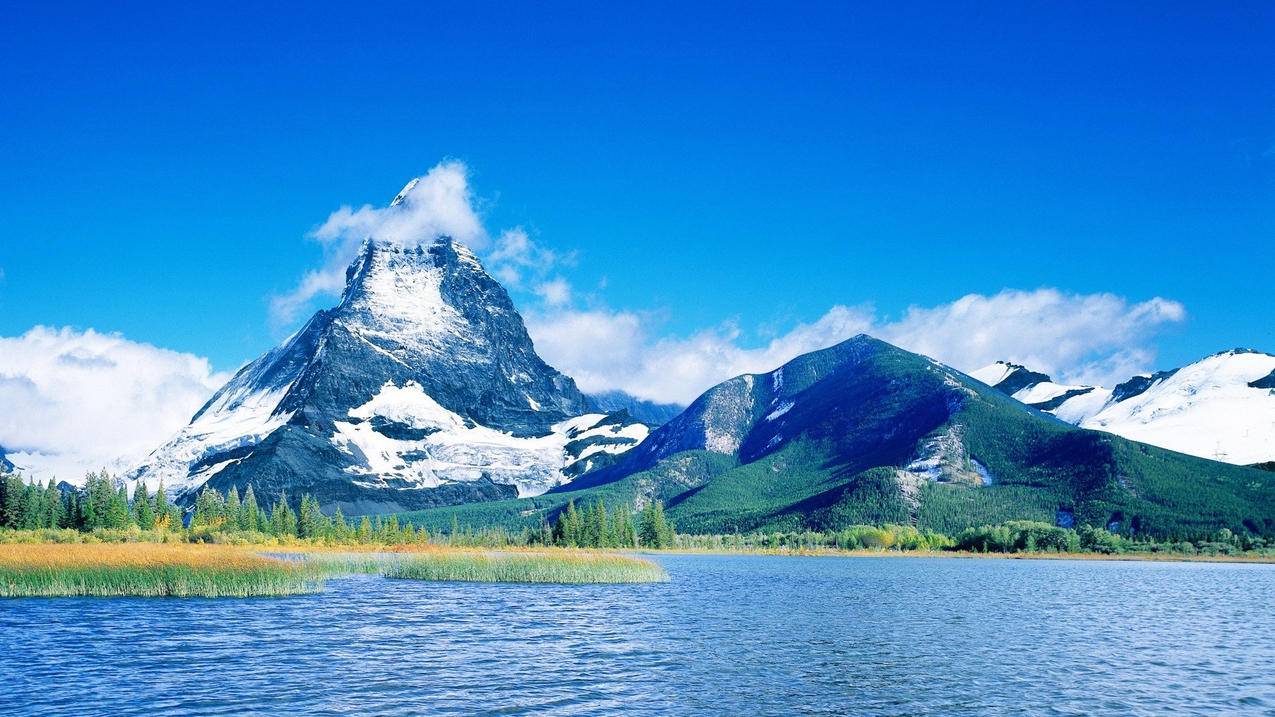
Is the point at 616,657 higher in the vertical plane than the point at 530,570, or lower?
lower

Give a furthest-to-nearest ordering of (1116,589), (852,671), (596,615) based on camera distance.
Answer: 1. (1116,589)
2. (596,615)
3. (852,671)

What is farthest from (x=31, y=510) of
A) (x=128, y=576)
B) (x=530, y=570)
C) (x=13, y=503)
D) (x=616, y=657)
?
(x=616, y=657)

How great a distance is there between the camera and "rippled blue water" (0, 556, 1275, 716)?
4253cm

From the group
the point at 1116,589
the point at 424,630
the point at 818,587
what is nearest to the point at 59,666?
the point at 424,630

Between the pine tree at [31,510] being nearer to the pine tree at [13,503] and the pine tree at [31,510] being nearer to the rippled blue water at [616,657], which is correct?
the pine tree at [13,503]

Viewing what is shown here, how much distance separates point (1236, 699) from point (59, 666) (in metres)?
53.8

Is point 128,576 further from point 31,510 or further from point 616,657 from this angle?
point 31,510

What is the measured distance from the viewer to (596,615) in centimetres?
7775

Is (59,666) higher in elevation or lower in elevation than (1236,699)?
higher

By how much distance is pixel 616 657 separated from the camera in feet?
182

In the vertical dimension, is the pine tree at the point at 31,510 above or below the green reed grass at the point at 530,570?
above

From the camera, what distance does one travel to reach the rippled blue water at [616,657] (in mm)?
42531

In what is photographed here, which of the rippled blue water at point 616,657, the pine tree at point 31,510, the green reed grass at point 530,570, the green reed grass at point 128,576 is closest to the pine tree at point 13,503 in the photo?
the pine tree at point 31,510

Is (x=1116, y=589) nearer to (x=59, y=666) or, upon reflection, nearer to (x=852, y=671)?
(x=852, y=671)
